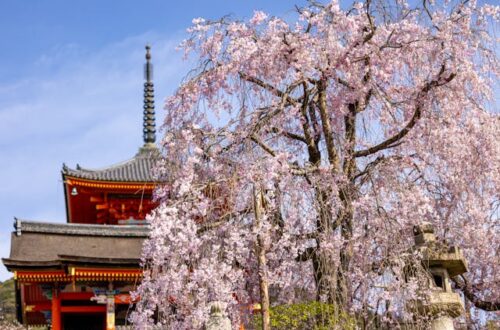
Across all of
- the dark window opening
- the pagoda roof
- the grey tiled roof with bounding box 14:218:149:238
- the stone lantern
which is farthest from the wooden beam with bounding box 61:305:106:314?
the dark window opening

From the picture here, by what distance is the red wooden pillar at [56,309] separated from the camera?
51.5 ft

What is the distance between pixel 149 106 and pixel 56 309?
41.9 feet

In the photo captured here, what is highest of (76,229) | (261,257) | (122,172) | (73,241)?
(122,172)

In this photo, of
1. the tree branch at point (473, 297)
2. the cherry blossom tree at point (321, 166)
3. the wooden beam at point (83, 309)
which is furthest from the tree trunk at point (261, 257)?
the wooden beam at point (83, 309)

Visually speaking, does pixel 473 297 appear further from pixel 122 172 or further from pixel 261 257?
pixel 122 172

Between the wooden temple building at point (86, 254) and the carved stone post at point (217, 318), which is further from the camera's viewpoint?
the wooden temple building at point (86, 254)

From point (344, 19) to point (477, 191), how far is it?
9.91ft

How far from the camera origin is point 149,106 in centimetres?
2725

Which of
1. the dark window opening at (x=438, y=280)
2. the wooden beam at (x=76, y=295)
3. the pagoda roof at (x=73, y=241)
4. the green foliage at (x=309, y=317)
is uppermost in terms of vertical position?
the pagoda roof at (x=73, y=241)

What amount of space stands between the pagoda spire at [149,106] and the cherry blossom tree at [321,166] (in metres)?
17.4

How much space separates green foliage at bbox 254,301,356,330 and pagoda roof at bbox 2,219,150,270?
30.7 feet

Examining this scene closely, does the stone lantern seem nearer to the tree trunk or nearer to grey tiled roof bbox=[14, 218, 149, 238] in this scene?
the tree trunk

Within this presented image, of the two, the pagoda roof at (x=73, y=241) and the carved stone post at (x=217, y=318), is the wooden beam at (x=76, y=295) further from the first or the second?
the carved stone post at (x=217, y=318)

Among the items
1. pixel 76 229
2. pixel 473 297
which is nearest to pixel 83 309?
pixel 76 229
